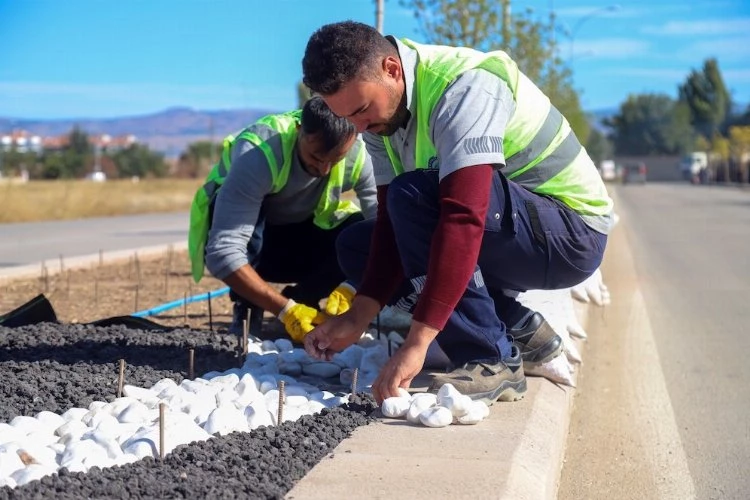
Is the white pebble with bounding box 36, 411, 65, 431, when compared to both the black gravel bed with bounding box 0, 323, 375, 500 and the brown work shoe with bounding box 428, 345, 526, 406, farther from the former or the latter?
the brown work shoe with bounding box 428, 345, 526, 406

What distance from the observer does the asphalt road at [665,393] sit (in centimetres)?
Answer: 329

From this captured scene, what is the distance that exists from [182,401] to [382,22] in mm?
7677

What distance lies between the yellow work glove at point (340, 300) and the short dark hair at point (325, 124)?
0.64m

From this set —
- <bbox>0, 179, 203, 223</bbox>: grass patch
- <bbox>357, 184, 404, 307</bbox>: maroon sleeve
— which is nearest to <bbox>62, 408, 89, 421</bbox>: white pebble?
<bbox>357, 184, 404, 307</bbox>: maroon sleeve

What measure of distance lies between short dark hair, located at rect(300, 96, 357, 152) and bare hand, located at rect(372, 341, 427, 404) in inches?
60.3

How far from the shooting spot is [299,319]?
4203 millimetres

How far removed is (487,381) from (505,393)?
95 mm

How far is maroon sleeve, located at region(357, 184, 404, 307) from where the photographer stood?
3439 mm

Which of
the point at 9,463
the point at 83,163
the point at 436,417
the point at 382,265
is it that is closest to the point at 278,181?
the point at 382,265

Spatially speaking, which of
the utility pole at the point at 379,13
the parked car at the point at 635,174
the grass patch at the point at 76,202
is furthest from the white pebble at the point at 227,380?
the parked car at the point at 635,174

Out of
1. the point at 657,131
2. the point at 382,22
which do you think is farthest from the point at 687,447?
the point at 657,131

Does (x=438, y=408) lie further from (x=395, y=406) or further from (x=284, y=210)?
(x=284, y=210)

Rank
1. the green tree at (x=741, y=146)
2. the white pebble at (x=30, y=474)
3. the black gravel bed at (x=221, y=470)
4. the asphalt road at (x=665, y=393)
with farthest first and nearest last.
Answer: the green tree at (x=741, y=146) → the asphalt road at (x=665, y=393) → the white pebble at (x=30, y=474) → the black gravel bed at (x=221, y=470)

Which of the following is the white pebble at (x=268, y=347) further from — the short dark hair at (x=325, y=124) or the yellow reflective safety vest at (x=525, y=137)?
the yellow reflective safety vest at (x=525, y=137)
